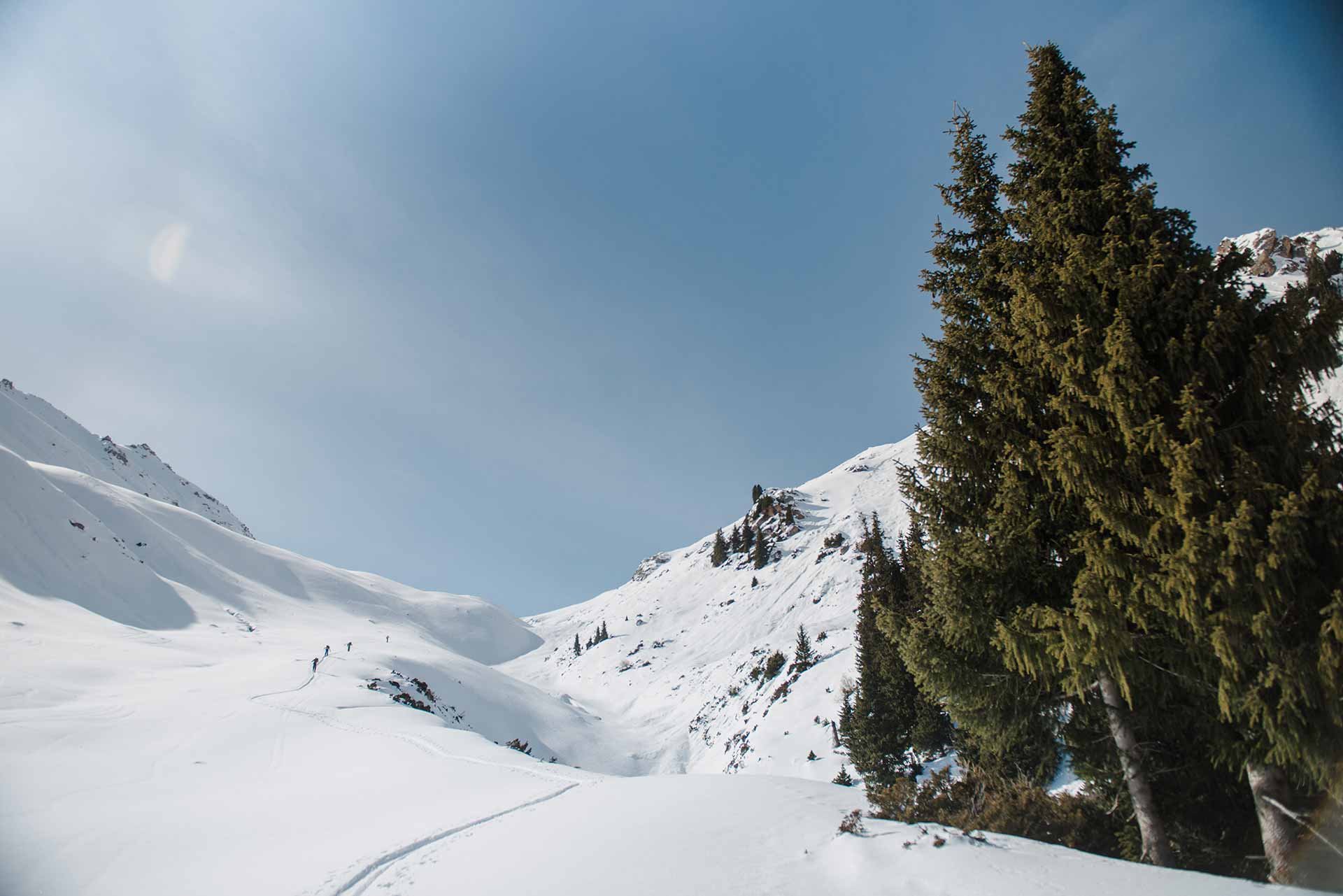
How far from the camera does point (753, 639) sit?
253 feet

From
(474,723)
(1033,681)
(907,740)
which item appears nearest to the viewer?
(1033,681)

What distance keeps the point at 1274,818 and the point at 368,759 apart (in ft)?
71.9

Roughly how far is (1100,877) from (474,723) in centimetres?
4704

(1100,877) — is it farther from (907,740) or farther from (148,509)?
(148,509)

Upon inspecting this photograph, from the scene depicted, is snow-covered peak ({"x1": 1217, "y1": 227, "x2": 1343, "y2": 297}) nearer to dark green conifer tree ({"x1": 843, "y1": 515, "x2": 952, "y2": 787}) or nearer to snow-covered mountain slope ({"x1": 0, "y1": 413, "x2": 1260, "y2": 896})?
dark green conifer tree ({"x1": 843, "y1": 515, "x2": 952, "y2": 787})

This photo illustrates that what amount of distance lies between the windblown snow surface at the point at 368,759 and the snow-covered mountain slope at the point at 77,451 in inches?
2023

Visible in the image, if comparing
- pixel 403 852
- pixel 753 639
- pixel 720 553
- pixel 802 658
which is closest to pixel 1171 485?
pixel 403 852

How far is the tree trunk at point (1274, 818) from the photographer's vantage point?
624 centimetres

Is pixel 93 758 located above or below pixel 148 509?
below

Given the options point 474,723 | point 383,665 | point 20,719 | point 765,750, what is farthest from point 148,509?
point 765,750

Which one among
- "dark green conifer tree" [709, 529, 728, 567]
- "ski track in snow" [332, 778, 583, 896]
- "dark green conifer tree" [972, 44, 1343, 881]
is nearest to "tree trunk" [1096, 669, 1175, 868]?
"dark green conifer tree" [972, 44, 1343, 881]

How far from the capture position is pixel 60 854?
9.77 m

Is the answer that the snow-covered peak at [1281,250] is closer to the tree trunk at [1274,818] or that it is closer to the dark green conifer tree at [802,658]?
the dark green conifer tree at [802,658]

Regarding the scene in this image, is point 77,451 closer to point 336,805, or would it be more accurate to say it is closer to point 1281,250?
point 336,805
